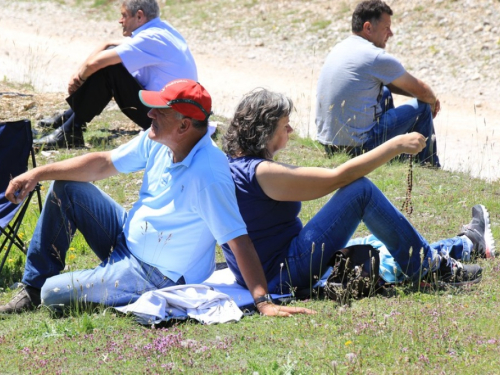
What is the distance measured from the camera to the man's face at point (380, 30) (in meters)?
7.48

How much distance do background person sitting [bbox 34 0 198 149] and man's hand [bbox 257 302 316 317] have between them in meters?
4.23

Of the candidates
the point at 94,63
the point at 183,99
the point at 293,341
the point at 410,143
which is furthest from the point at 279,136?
the point at 94,63

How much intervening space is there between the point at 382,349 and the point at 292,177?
3.51 feet

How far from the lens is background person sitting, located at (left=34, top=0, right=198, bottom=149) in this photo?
770cm

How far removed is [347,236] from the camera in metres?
4.36

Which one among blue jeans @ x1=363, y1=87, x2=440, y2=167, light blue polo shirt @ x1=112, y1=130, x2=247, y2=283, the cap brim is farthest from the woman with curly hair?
blue jeans @ x1=363, y1=87, x2=440, y2=167

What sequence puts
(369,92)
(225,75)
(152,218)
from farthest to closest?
(225,75) < (369,92) < (152,218)

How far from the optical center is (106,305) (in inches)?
169

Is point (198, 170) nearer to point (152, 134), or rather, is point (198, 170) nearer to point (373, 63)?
point (152, 134)

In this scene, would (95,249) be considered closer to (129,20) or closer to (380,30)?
(129,20)

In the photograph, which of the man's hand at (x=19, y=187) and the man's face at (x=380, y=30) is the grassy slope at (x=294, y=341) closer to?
the man's hand at (x=19, y=187)

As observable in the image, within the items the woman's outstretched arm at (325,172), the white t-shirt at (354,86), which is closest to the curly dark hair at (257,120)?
the woman's outstretched arm at (325,172)

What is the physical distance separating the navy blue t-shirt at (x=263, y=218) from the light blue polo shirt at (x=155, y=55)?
3546 mm

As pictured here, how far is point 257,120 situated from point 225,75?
9469mm
